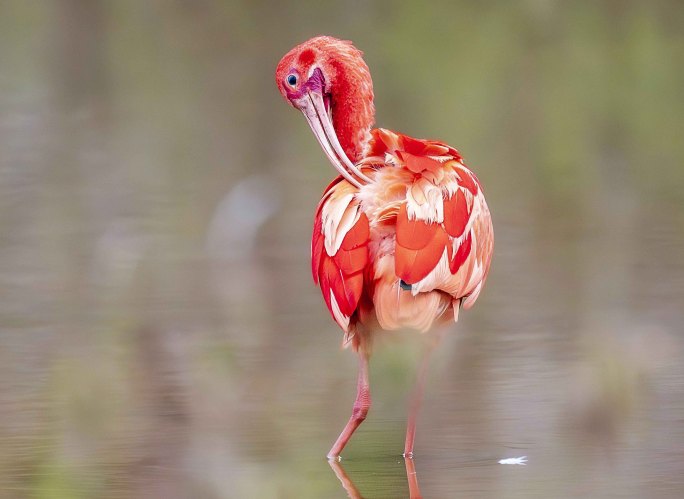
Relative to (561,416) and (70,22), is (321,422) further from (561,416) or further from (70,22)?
(70,22)

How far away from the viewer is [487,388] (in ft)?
9.68

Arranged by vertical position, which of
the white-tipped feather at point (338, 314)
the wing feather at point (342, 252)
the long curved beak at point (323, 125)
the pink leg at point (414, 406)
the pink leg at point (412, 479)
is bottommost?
the pink leg at point (412, 479)

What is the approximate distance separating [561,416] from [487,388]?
0.22 meters

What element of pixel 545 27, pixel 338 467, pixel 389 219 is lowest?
pixel 338 467

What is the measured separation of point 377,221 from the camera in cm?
250

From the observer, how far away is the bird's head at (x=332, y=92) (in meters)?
2.67

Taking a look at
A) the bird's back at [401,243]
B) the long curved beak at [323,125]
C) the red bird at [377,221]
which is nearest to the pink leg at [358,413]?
the red bird at [377,221]

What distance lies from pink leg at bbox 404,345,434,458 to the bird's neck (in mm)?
431

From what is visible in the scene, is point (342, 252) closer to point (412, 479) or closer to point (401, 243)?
point (401, 243)

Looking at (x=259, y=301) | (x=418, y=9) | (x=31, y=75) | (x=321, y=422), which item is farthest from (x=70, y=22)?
(x=321, y=422)

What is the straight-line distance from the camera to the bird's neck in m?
2.71

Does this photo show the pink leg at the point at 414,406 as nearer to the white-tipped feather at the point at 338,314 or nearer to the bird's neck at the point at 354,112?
the white-tipped feather at the point at 338,314

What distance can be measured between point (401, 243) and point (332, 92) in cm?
44

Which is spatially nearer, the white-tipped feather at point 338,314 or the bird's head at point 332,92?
the white-tipped feather at point 338,314
